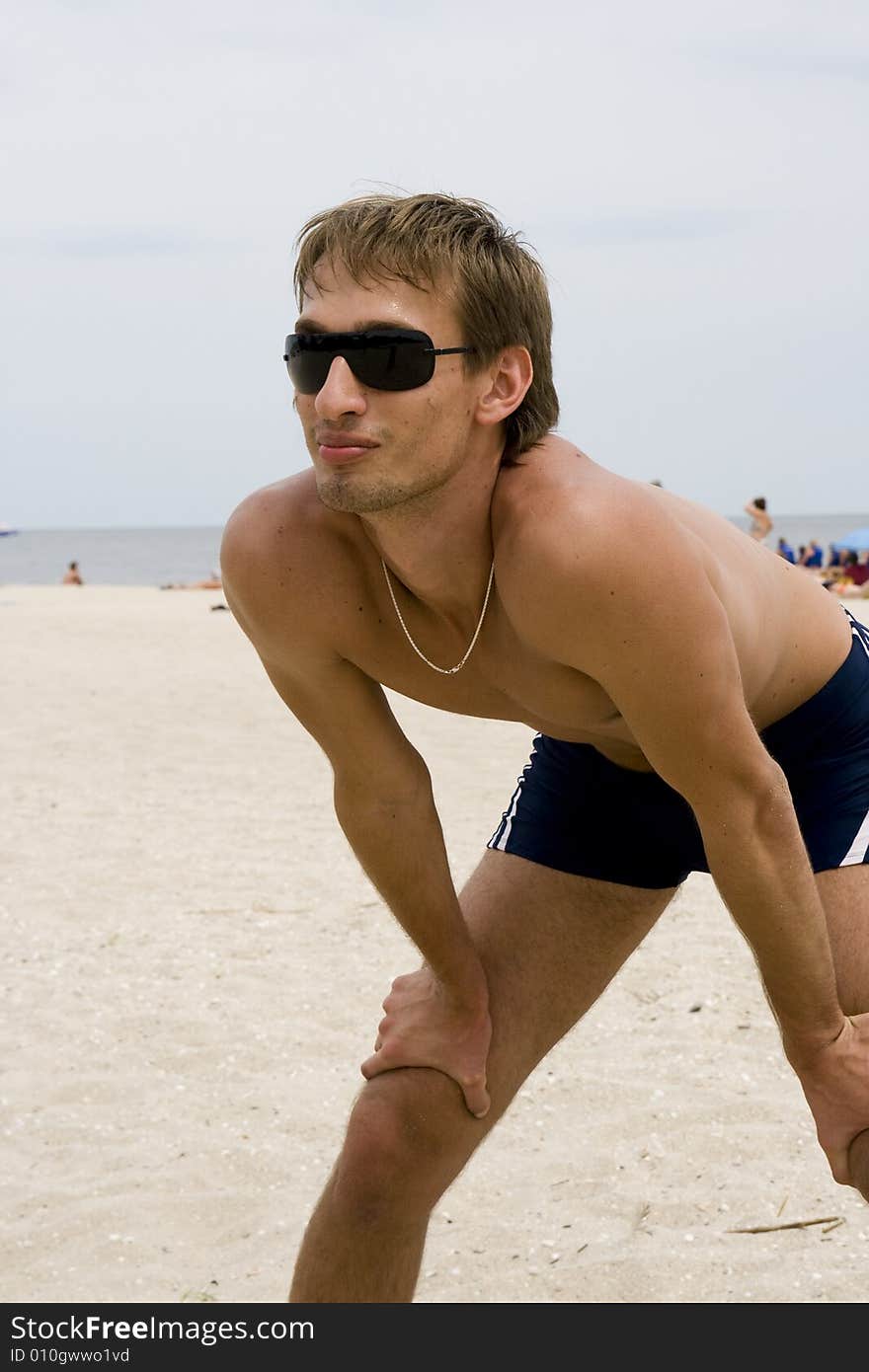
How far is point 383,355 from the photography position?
2611 millimetres

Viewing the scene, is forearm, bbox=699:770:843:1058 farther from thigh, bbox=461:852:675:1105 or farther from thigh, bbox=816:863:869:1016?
thigh, bbox=461:852:675:1105

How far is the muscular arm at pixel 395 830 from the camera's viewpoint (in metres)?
3.03

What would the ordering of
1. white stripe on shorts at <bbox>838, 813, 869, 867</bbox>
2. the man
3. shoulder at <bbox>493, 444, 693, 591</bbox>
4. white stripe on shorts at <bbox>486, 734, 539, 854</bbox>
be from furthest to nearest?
white stripe on shorts at <bbox>486, 734, 539, 854</bbox>
white stripe on shorts at <bbox>838, 813, 869, 867</bbox>
the man
shoulder at <bbox>493, 444, 693, 591</bbox>

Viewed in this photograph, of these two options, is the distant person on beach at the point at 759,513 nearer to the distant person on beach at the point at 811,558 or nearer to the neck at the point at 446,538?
the distant person on beach at the point at 811,558

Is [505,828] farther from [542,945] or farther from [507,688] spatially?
[507,688]

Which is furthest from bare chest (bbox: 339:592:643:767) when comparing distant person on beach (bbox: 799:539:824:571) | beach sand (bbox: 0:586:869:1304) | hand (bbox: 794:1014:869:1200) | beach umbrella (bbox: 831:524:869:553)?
beach umbrella (bbox: 831:524:869:553)

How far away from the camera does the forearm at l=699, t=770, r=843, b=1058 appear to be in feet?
8.57

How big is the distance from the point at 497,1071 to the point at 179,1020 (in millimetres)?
2464

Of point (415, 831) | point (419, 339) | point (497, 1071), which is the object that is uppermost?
point (419, 339)

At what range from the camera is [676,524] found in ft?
8.52

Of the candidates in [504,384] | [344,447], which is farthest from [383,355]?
[504,384]

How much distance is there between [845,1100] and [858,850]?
51 centimetres
